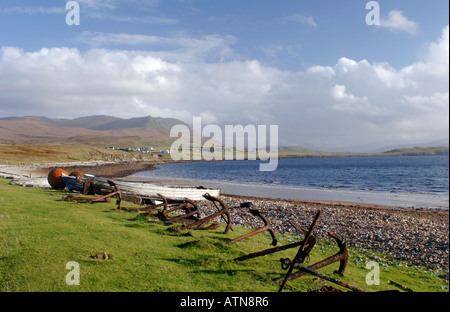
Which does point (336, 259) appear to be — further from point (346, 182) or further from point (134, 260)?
point (346, 182)

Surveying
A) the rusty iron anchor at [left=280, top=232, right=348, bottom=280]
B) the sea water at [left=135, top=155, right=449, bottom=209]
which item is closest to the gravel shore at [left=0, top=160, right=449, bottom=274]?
the rusty iron anchor at [left=280, top=232, right=348, bottom=280]

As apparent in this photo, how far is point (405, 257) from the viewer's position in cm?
1595

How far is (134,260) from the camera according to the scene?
27.0 feet

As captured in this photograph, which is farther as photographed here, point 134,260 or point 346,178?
point 346,178

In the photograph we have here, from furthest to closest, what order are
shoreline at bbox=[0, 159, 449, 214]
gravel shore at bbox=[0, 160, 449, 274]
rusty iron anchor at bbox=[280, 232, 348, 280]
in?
shoreline at bbox=[0, 159, 449, 214], gravel shore at bbox=[0, 160, 449, 274], rusty iron anchor at bbox=[280, 232, 348, 280]

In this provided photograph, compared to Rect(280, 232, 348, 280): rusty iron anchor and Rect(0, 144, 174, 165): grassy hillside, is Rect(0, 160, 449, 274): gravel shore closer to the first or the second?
Rect(280, 232, 348, 280): rusty iron anchor

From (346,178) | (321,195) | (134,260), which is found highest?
(134,260)

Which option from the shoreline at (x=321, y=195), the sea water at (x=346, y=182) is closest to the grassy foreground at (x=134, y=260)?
the shoreline at (x=321, y=195)

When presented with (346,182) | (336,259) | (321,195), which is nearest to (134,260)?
(336,259)

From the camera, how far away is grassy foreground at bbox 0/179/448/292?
6.77 m

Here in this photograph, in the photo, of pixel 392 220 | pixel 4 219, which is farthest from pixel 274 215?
pixel 4 219
